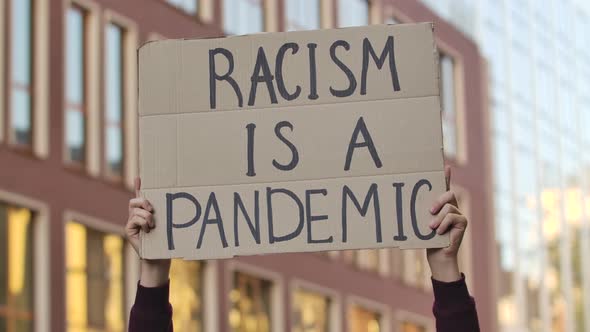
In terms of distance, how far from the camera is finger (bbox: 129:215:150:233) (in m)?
5.87

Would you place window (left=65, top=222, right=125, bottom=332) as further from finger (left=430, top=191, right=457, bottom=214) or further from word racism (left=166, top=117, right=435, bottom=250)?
finger (left=430, top=191, right=457, bottom=214)

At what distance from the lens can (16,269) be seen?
27109 millimetres

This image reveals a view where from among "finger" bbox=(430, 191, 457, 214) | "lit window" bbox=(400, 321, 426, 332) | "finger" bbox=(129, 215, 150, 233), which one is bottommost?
"lit window" bbox=(400, 321, 426, 332)

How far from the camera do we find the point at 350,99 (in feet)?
20.5

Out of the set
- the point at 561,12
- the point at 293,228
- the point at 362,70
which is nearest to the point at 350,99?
the point at 362,70

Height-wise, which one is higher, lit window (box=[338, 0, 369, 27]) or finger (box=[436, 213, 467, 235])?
lit window (box=[338, 0, 369, 27])

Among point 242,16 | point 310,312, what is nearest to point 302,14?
point 242,16

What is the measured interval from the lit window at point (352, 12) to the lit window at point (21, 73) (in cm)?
1496

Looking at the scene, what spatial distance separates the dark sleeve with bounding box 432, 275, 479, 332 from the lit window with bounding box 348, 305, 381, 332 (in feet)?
118

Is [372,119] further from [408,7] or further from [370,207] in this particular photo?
[408,7]

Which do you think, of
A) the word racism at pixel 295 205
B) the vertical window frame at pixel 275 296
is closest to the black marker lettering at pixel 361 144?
the word racism at pixel 295 205

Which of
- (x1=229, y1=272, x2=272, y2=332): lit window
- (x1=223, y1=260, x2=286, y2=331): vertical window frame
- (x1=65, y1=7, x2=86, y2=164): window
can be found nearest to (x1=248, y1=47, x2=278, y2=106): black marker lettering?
(x1=65, y1=7, x2=86, y2=164): window

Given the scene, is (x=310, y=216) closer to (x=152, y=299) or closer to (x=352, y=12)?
(x=152, y=299)

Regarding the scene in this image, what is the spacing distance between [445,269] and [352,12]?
38.4 m
